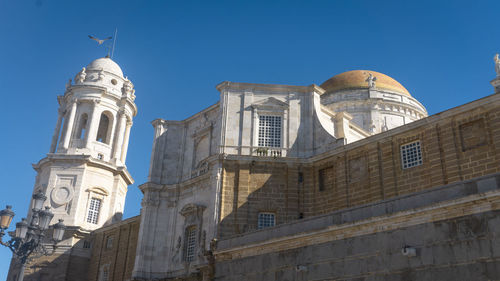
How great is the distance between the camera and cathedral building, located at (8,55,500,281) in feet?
49.4

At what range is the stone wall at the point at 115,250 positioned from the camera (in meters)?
37.5

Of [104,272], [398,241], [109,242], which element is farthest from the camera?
[109,242]

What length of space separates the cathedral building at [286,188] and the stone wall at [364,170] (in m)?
0.06

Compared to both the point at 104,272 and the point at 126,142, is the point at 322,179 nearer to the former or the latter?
the point at 104,272

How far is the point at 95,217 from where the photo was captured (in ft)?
146

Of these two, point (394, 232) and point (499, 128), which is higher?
point (499, 128)

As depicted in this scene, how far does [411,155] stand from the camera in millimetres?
23578

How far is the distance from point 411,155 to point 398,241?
29.5 ft

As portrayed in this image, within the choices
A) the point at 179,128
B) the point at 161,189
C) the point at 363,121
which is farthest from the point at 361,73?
the point at 161,189

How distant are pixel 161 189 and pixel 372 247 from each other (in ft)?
63.5

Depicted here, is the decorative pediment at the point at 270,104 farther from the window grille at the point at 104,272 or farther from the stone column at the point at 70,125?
the stone column at the point at 70,125

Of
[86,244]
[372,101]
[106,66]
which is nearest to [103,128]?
[106,66]

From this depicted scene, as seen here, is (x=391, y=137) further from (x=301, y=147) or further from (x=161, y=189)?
(x=161, y=189)

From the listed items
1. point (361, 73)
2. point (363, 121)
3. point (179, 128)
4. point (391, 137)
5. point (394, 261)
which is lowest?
point (394, 261)
